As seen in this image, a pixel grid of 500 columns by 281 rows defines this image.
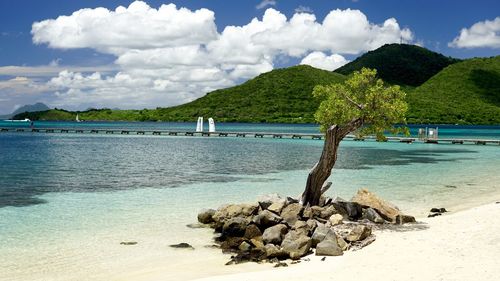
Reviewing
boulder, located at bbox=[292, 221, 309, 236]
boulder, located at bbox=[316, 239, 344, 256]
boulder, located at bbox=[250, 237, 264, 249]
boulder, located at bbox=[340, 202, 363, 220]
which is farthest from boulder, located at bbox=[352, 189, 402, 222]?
boulder, located at bbox=[250, 237, 264, 249]

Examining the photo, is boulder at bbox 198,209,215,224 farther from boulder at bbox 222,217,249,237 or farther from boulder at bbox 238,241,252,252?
boulder at bbox 238,241,252,252

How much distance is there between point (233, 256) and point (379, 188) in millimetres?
17705

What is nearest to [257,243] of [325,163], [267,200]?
Result: [267,200]

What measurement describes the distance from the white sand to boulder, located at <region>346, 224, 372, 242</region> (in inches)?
18.7

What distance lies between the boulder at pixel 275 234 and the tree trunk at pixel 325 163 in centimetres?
369

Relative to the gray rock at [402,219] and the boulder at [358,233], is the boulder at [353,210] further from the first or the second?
the boulder at [358,233]

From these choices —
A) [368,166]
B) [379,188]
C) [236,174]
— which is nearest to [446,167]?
[368,166]

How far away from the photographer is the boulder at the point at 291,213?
17.5m

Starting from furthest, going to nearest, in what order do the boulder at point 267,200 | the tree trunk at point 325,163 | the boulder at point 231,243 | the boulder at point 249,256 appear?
1. the tree trunk at point 325,163
2. the boulder at point 267,200
3. the boulder at point 231,243
4. the boulder at point 249,256

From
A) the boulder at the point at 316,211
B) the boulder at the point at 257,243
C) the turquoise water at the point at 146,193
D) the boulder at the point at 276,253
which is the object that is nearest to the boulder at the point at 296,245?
the boulder at the point at 276,253

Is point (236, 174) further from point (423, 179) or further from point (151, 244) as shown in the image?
point (151, 244)

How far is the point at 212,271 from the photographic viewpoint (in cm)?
1373

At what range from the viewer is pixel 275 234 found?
15.9m

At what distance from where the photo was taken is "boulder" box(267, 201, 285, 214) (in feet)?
60.5
